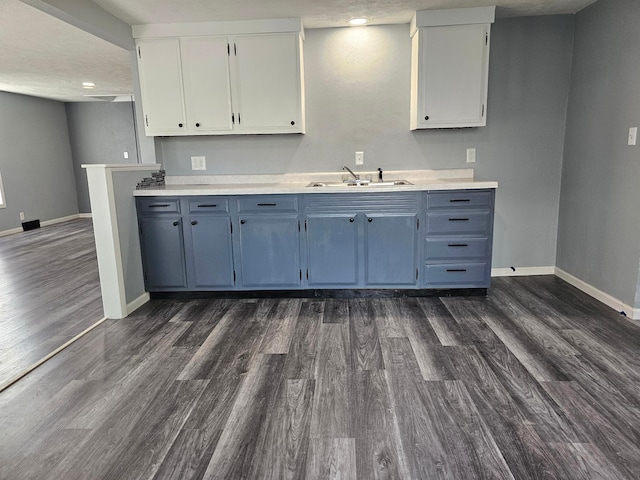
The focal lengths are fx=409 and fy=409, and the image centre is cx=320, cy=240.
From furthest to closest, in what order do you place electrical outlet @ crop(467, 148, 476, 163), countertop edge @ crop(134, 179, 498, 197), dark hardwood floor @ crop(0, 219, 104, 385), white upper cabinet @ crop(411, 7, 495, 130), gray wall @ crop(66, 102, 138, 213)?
1. gray wall @ crop(66, 102, 138, 213)
2. electrical outlet @ crop(467, 148, 476, 163)
3. white upper cabinet @ crop(411, 7, 495, 130)
4. countertop edge @ crop(134, 179, 498, 197)
5. dark hardwood floor @ crop(0, 219, 104, 385)

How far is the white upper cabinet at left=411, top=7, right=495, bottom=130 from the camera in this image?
3.15 m

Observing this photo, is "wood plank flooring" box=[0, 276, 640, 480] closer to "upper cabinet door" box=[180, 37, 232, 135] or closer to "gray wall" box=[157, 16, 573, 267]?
"gray wall" box=[157, 16, 573, 267]

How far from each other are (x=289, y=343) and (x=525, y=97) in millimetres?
2887

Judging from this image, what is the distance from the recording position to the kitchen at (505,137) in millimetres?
A: 3346

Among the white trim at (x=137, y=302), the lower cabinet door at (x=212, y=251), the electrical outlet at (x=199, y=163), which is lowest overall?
the white trim at (x=137, y=302)

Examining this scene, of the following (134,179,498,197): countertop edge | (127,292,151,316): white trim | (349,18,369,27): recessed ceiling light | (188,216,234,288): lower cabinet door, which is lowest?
(127,292,151,316): white trim

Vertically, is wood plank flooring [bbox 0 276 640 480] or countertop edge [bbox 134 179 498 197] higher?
countertop edge [bbox 134 179 498 197]

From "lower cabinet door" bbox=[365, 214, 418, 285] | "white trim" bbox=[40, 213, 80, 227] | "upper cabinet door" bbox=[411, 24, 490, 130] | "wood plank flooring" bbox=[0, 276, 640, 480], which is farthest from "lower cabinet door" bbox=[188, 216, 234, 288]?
"white trim" bbox=[40, 213, 80, 227]

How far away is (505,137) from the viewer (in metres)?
3.58

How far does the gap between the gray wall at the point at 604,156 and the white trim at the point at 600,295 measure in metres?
0.04

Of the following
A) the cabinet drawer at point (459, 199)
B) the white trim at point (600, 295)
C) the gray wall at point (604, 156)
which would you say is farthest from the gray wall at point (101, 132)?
the white trim at point (600, 295)

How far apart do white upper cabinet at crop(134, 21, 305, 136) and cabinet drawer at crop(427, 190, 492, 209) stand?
4.02 ft

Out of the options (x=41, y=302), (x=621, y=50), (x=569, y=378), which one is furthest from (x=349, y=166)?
(x=41, y=302)

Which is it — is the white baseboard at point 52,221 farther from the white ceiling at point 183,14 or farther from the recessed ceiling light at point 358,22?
the recessed ceiling light at point 358,22
